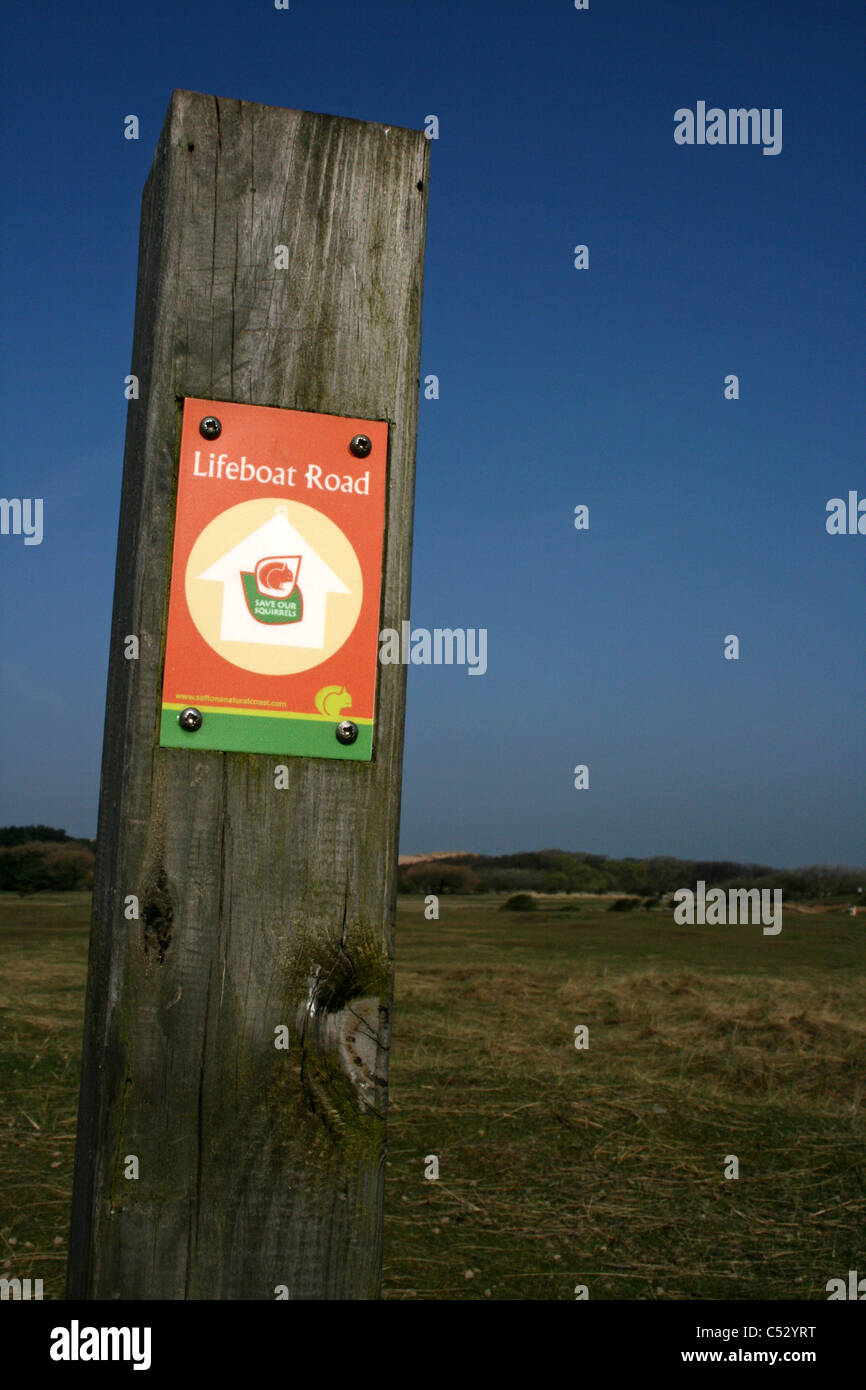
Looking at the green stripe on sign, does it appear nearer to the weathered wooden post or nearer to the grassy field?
the weathered wooden post

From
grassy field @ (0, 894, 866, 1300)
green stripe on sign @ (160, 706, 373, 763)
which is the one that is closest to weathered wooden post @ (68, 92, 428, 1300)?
green stripe on sign @ (160, 706, 373, 763)

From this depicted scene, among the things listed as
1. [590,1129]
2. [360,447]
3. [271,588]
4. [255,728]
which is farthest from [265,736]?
[590,1129]

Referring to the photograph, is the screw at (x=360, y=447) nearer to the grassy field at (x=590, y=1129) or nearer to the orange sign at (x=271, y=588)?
the orange sign at (x=271, y=588)

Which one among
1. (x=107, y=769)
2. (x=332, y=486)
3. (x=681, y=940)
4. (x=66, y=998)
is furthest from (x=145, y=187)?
(x=681, y=940)

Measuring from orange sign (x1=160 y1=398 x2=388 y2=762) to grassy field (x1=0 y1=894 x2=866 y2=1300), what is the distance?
325 cm

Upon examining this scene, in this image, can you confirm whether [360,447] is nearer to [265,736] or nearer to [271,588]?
[271,588]

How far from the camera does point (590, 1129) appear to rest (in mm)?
5980

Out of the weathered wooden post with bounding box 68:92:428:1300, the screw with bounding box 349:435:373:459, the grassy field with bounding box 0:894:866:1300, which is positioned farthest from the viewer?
the grassy field with bounding box 0:894:866:1300

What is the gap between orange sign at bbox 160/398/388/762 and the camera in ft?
5.22

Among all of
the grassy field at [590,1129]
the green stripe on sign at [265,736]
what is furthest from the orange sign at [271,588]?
the grassy field at [590,1129]

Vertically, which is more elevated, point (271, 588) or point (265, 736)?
point (271, 588)

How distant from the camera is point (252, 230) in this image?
66.0 inches

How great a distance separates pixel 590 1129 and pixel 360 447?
530 cm

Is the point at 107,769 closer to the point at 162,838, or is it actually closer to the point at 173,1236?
the point at 162,838
